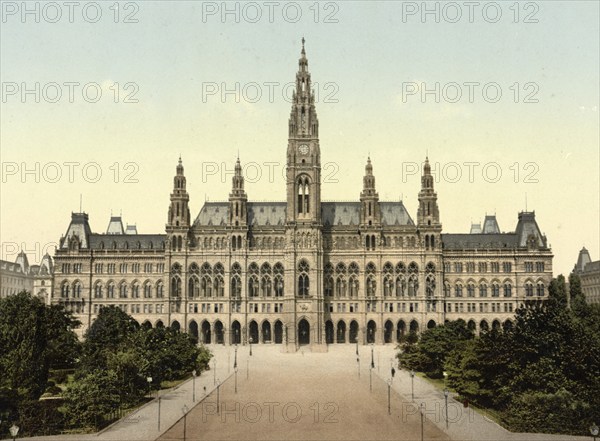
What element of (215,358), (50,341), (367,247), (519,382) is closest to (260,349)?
(215,358)

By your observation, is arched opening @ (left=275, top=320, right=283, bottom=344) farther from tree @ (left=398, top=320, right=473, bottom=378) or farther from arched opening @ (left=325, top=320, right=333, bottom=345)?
tree @ (left=398, top=320, right=473, bottom=378)

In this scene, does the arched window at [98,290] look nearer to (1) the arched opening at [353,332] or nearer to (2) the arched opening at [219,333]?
(2) the arched opening at [219,333]

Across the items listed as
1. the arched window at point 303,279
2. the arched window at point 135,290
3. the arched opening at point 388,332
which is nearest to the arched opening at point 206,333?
the arched window at point 135,290

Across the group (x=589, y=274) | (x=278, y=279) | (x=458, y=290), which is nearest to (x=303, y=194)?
(x=278, y=279)

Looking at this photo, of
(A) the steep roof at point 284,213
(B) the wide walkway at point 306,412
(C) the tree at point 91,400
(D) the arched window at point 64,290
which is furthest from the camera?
(A) the steep roof at point 284,213

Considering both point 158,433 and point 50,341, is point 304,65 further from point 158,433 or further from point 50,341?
point 158,433

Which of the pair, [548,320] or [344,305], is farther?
[344,305]

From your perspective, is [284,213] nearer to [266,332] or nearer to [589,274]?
[266,332]
